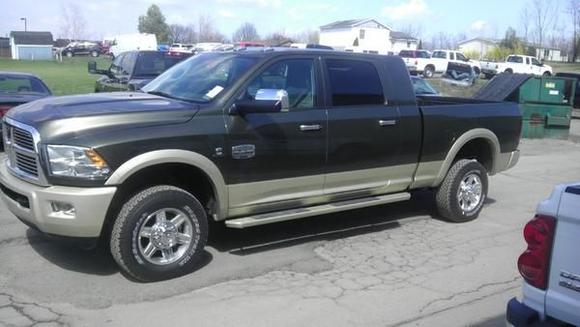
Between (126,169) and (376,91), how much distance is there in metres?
2.90

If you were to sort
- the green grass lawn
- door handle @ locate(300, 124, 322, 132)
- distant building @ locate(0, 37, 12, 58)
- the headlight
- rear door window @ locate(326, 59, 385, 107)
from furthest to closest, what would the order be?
distant building @ locate(0, 37, 12, 58) < the green grass lawn < rear door window @ locate(326, 59, 385, 107) < door handle @ locate(300, 124, 322, 132) < the headlight

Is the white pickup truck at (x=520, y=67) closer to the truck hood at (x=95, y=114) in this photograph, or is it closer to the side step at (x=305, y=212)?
the side step at (x=305, y=212)

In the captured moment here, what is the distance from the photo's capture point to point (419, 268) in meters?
5.60

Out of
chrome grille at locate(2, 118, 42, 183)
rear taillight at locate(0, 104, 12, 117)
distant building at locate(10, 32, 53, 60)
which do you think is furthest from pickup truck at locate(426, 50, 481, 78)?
distant building at locate(10, 32, 53, 60)

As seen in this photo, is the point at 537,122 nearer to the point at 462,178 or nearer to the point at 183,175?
the point at 462,178

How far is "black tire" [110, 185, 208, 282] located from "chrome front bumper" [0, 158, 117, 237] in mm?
200

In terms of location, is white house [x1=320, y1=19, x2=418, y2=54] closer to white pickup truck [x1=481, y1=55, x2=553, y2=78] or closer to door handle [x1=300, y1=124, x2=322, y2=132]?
white pickup truck [x1=481, y1=55, x2=553, y2=78]

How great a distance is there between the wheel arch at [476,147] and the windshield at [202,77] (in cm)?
273

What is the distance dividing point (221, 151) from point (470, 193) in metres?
3.58

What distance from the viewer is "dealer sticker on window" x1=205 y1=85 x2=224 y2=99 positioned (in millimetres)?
5400

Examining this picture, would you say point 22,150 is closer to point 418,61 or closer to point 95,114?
point 95,114

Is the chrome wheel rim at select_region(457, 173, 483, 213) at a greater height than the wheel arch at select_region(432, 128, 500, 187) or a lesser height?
lesser

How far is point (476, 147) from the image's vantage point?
25.2 ft

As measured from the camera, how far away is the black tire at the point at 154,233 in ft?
15.6
